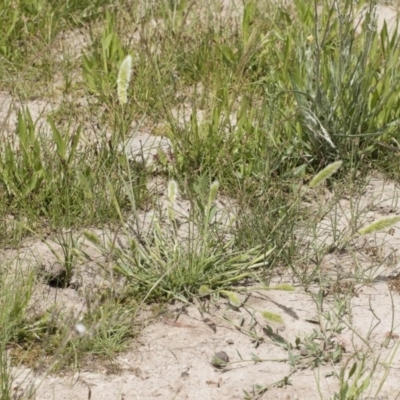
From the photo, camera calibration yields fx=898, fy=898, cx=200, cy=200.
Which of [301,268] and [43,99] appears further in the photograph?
[43,99]

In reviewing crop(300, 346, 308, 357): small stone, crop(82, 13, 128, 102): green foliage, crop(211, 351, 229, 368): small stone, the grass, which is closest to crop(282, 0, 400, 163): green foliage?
the grass

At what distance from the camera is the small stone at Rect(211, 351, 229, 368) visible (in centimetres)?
303

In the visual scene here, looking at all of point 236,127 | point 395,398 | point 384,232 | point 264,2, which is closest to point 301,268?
point 384,232

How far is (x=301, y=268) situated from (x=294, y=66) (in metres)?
1.26

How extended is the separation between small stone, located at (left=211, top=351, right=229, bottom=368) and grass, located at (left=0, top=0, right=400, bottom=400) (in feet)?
0.70

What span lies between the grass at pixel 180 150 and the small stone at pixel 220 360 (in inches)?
8.4

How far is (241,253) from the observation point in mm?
3453

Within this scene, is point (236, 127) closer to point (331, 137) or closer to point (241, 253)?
point (331, 137)

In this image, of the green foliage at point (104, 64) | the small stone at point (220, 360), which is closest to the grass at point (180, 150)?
the green foliage at point (104, 64)

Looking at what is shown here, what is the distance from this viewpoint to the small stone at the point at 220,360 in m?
3.03

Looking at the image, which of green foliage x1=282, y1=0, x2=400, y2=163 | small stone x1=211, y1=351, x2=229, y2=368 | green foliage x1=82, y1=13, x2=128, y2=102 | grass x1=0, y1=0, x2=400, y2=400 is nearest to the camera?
small stone x1=211, y1=351, x2=229, y2=368

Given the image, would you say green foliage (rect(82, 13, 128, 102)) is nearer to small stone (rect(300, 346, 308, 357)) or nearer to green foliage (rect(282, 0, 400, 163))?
green foliage (rect(282, 0, 400, 163))

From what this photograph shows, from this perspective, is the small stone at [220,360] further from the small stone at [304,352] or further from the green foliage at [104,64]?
the green foliage at [104,64]

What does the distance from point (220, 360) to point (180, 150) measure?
4.07 ft
